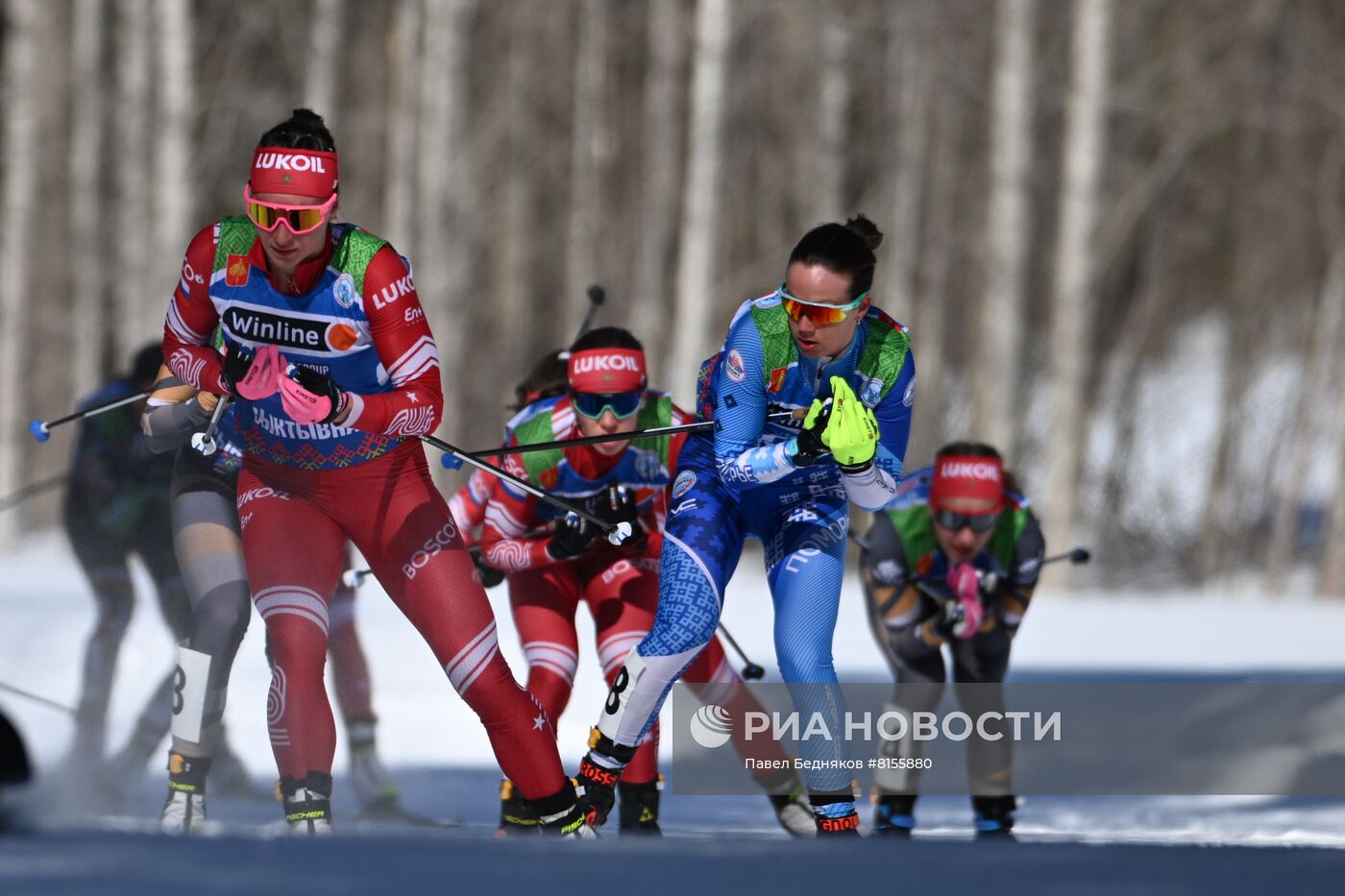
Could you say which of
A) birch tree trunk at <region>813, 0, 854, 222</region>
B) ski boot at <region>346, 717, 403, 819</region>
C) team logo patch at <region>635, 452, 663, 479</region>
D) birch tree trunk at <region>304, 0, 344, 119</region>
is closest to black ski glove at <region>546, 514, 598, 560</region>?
team logo patch at <region>635, 452, 663, 479</region>

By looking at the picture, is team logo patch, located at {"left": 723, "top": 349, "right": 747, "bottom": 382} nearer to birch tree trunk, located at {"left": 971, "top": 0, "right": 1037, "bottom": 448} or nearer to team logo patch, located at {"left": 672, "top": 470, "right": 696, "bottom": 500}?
team logo patch, located at {"left": 672, "top": 470, "right": 696, "bottom": 500}

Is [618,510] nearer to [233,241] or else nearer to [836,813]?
[836,813]

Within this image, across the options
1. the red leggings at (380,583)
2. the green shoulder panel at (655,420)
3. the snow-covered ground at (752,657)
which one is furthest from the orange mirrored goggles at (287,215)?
the snow-covered ground at (752,657)

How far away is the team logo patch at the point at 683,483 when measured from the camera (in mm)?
5172

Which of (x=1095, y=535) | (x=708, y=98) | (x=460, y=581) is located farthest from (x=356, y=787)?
(x=1095, y=535)

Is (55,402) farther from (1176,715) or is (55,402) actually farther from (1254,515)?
(1176,715)

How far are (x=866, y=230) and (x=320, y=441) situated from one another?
64.0 inches

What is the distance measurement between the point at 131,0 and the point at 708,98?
22.3 feet

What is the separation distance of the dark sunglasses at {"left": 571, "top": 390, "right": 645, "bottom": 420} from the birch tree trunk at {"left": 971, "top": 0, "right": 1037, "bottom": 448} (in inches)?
308

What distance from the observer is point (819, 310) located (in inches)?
187

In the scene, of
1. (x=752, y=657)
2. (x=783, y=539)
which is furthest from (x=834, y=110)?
(x=783, y=539)

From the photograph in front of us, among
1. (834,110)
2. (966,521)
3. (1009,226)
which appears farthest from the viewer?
(834,110)

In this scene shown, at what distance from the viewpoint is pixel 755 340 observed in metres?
4.90

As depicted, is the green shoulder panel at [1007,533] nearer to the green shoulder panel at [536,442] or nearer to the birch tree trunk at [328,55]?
the green shoulder panel at [536,442]
